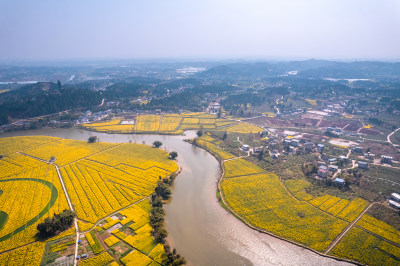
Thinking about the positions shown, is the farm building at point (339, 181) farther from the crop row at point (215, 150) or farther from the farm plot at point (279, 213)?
the crop row at point (215, 150)

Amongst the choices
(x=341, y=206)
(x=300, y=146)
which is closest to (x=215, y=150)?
(x=300, y=146)

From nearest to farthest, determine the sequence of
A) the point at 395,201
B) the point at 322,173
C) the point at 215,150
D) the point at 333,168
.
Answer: the point at 395,201 < the point at 322,173 < the point at 333,168 < the point at 215,150

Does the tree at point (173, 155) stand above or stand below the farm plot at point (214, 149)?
above

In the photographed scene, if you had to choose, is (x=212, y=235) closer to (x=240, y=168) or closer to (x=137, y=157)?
(x=240, y=168)

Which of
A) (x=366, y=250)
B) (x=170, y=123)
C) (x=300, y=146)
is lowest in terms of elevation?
(x=366, y=250)

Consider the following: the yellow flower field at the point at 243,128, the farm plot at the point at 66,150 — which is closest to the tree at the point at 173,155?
the farm plot at the point at 66,150

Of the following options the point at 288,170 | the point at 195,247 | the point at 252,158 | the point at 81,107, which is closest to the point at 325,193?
the point at 288,170

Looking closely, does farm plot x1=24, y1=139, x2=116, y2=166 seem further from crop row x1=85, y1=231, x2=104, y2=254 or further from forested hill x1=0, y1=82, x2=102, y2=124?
forested hill x1=0, y1=82, x2=102, y2=124

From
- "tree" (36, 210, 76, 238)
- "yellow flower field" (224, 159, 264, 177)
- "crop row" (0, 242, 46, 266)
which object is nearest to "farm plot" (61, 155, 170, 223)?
"tree" (36, 210, 76, 238)
